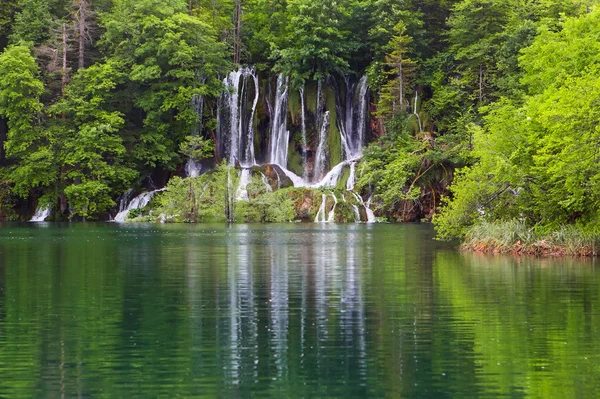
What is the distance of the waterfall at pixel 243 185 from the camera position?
64250 mm

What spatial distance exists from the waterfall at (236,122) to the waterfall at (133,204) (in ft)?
20.5

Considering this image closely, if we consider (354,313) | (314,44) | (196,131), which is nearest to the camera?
(354,313)

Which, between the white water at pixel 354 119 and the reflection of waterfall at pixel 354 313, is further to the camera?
the white water at pixel 354 119

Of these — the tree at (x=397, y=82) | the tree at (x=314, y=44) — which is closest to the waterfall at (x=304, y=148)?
the tree at (x=314, y=44)

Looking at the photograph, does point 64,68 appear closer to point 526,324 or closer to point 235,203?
point 235,203

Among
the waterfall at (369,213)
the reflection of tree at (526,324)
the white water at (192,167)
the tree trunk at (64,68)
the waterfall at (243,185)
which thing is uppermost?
the tree trunk at (64,68)

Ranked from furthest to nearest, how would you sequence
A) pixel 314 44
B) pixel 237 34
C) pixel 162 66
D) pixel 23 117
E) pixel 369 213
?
pixel 237 34 < pixel 162 66 < pixel 314 44 < pixel 23 117 < pixel 369 213

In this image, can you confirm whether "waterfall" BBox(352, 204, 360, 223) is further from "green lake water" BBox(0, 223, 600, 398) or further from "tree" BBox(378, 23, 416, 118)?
"green lake water" BBox(0, 223, 600, 398)

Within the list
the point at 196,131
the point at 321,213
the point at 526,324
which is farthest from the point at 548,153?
the point at 196,131

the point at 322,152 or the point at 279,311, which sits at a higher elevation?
the point at 322,152

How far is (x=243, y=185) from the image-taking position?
213 ft

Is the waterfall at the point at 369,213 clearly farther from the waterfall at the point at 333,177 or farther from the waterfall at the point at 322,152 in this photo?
the waterfall at the point at 322,152

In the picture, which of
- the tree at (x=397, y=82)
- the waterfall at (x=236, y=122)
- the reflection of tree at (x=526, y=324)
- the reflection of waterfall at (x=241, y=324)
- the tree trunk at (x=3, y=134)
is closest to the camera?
the reflection of tree at (x=526, y=324)

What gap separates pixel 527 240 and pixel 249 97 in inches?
1572
